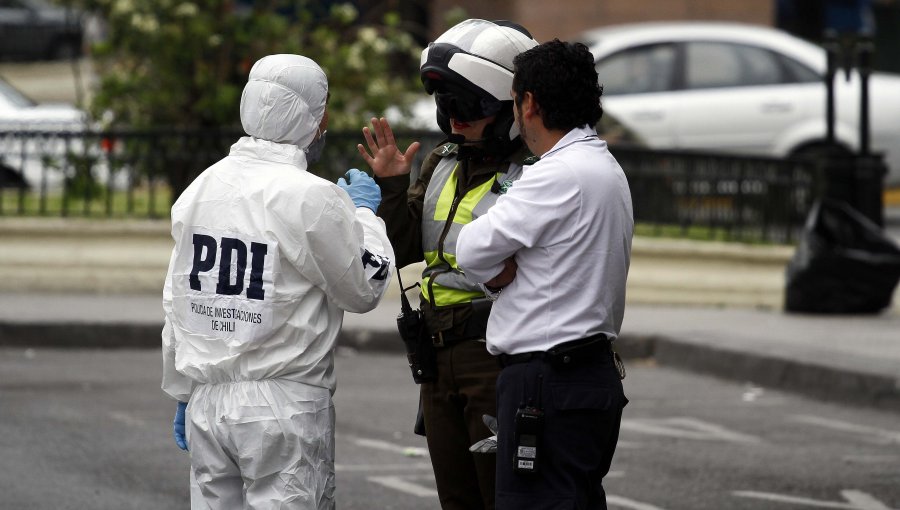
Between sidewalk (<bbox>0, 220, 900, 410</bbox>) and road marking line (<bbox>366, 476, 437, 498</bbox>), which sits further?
sidewalk (<bbox>0, 220, 900, 410</bbox>)

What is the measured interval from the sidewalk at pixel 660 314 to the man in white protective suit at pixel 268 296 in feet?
18.8

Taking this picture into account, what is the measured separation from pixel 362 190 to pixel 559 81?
2.30ft

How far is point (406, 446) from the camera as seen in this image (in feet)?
26.2

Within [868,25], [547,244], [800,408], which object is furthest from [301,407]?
[868,25]

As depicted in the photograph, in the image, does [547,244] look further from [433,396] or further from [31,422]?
[31,422]

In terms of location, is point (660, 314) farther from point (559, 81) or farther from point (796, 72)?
point (559, 81)

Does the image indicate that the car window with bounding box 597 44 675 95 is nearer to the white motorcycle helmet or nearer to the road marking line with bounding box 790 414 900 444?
the road marking line with bounding box 790 414 900 444

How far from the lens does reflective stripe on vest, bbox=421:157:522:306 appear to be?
448 centimetres

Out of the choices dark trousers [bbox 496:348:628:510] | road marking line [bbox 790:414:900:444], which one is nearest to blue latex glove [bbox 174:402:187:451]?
dark trousers [bbox 496:348:628:510]

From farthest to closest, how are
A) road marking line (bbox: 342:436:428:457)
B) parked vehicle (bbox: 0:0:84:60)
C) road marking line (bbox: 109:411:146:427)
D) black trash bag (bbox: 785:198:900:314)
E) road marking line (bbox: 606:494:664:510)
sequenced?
1. parked vehicle (bbox: 0:0:84:60)
2. black trash bag (bbox: 785:198:900:314)
3. road marking line (bbox: 109:411:146:427)
4. road marking line (bbox: 342:436:428:457)
5. road marking line (bbox: 606:494:664:510)

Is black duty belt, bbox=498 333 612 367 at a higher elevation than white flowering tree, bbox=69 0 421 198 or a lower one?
Result: lower

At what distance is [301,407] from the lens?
4137mm

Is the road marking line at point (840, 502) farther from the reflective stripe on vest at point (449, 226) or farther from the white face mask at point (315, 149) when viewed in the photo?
the white face mask at point (315, 149)

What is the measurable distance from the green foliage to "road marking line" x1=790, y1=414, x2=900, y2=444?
5.87m
